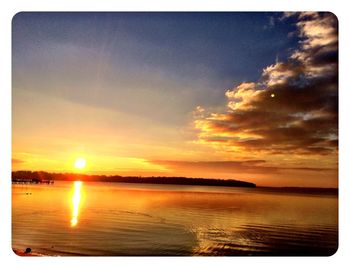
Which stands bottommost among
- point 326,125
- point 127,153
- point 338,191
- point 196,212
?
point 196,212

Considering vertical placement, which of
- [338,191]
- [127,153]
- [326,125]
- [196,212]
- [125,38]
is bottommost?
[196,212]

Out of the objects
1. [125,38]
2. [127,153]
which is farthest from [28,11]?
[127,153]

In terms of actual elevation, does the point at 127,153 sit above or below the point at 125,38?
below

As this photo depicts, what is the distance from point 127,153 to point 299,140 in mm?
2263

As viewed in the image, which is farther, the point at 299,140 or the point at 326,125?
the point at 299,140

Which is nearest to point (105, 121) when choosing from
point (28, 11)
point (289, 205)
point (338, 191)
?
point (28, 11)

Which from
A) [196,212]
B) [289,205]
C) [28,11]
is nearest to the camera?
[28,11]

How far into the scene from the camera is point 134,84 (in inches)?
185

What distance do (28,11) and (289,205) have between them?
199 inches

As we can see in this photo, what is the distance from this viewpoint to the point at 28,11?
407cm

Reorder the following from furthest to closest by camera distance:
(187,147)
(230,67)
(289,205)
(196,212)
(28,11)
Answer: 1. (196,212)
2. (289,205)
3. (187,147)
4. (230,67)
5. (28,11)

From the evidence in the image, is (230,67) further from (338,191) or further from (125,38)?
(338,191)

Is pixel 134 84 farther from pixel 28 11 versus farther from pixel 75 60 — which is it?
pixel 28 11

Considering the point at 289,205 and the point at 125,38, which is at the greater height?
the point at 125,38
